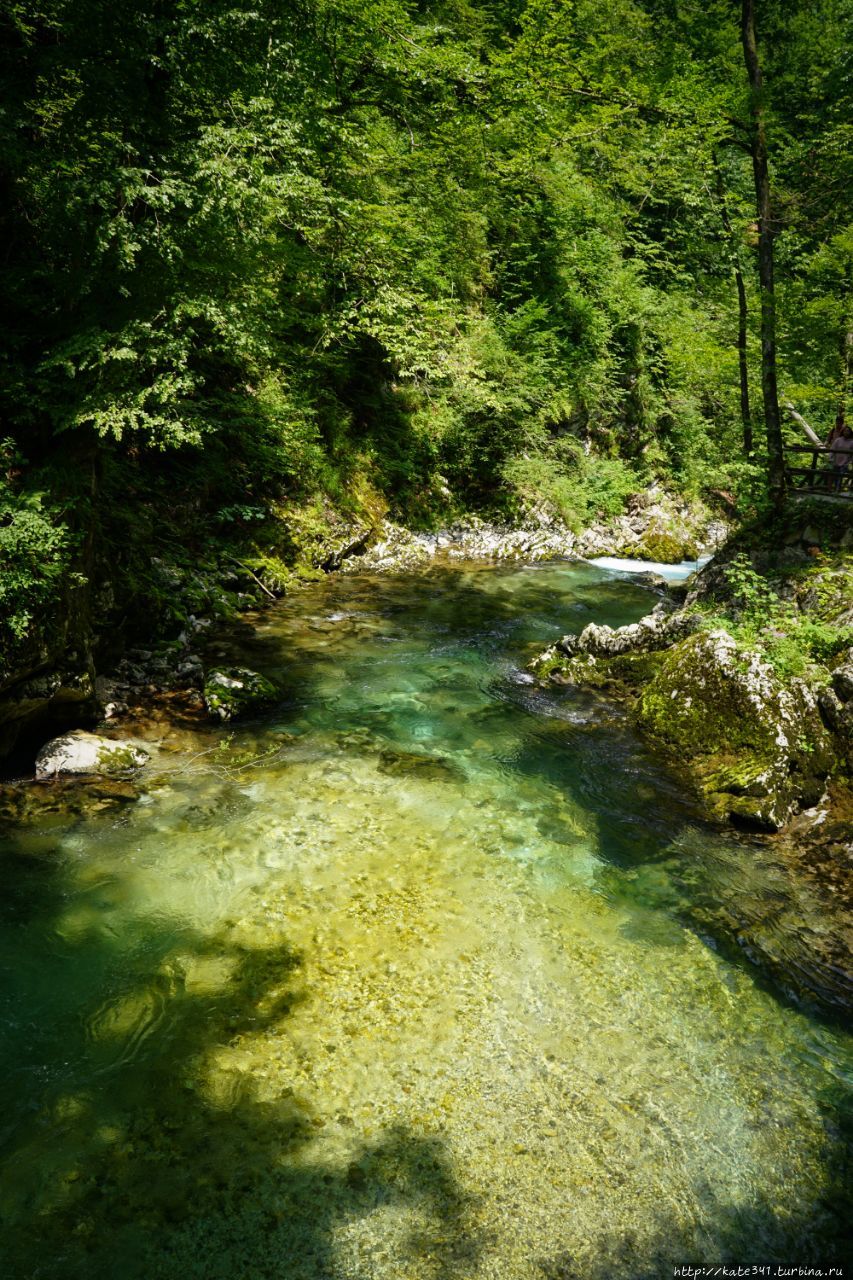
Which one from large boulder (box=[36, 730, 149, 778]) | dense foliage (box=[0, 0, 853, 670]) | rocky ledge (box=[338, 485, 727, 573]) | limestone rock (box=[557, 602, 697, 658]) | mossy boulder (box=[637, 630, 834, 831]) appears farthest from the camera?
rocky ledge (box=[338, 485, 727, 573])

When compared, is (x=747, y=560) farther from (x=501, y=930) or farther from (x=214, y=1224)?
(x=214, y=1224)

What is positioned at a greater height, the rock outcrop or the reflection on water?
the rock outcrop

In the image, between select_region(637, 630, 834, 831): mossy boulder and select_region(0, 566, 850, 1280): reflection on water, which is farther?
select_region(637, 630, 834, 831): mossy boulder

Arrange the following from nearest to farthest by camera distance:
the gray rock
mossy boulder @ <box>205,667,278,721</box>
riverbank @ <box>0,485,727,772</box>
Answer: riverbank @ <box>0,485,727,772</box> → the gray rock → mossy boulder @ <box>205,667,278,721</box>

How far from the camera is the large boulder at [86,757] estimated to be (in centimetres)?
600

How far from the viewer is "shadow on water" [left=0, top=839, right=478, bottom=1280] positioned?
277cm

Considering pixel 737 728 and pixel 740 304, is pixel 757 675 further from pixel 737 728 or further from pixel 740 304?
pixel 740 304

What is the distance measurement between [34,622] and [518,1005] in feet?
16.2

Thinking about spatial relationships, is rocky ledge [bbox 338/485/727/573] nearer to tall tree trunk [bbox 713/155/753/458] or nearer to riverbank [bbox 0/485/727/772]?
riverbank [bbox 0/485/727/772]

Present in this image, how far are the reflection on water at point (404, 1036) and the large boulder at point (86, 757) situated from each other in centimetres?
35

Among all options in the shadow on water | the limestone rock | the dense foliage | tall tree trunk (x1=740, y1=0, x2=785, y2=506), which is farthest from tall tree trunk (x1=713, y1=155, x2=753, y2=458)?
the shadow on water

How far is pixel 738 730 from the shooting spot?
6938 mm

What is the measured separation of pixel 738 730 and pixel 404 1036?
16.1 feet

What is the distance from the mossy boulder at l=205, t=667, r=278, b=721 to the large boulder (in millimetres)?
1218
